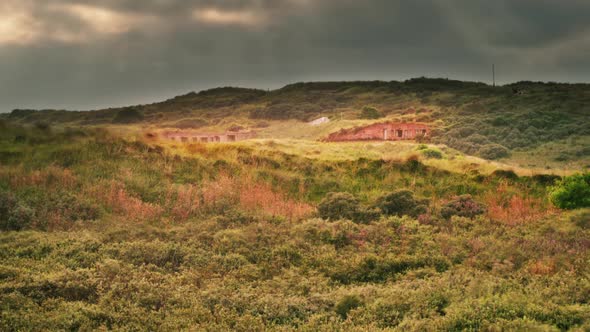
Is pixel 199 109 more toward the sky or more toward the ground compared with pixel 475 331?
more toward the sky

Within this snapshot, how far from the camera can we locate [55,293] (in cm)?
893

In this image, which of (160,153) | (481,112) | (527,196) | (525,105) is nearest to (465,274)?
(527,196)

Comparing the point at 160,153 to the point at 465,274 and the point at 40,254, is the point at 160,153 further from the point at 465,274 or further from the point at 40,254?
the point at 465,274

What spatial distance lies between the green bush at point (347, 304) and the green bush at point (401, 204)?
6.58 m

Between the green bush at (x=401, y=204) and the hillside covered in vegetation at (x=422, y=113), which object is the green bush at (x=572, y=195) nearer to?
the green bush at (x=401, y=204)

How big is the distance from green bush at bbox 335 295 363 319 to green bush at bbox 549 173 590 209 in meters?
9.59

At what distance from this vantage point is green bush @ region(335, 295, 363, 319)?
836 cm

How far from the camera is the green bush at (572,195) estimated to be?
49.9 feet

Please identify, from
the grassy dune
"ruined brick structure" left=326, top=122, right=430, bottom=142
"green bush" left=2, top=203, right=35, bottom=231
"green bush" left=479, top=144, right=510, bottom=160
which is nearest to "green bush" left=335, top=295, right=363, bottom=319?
the grassy dune

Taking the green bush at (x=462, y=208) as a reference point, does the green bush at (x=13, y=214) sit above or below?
above

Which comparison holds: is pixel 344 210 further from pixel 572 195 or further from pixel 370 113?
pixel 370 113

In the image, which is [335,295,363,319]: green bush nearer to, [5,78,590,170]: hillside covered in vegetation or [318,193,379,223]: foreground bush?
[318,193,379,223]: foreground bush

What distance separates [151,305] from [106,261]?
7.07ft

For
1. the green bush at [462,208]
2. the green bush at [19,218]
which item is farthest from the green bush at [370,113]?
the green bush at [19,218]
